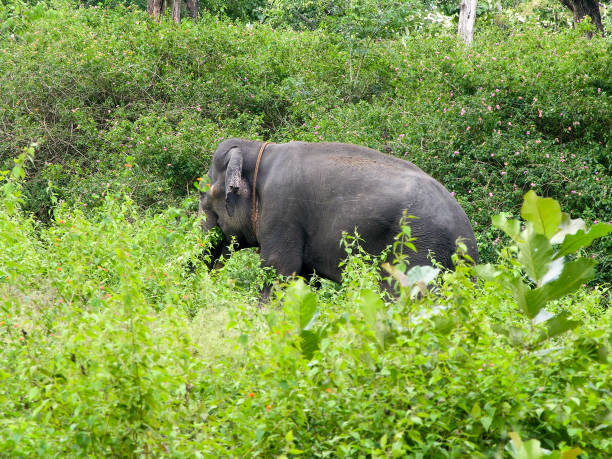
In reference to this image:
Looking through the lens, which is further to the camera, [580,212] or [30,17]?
[30,17]

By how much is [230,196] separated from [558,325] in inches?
168

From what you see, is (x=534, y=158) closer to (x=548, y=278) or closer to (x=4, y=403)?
(x=548, y=278)

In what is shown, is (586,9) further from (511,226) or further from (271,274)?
(511,226)

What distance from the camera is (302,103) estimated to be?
36.6 ft

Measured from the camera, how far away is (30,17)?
9953mm

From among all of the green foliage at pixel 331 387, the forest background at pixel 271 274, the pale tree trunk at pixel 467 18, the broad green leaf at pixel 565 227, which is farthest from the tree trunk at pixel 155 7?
the broad green leaf at pixel 565 227

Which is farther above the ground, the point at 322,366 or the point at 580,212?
the point at 322,366

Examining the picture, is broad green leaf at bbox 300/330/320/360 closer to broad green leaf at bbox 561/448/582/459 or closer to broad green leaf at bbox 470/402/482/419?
broad green leaf at bbox 470/402/482/419

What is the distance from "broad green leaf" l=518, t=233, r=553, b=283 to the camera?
3.11 metres

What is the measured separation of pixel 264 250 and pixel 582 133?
189 inches

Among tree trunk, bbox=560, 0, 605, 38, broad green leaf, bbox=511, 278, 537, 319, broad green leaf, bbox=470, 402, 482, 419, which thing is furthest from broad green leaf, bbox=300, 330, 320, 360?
tree trunk, bbox=560, 0, 605, 38

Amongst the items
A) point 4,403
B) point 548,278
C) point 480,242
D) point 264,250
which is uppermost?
point 548,278

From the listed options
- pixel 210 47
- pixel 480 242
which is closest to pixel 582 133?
pixel 480 242

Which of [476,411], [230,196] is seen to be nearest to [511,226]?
[476,411]
